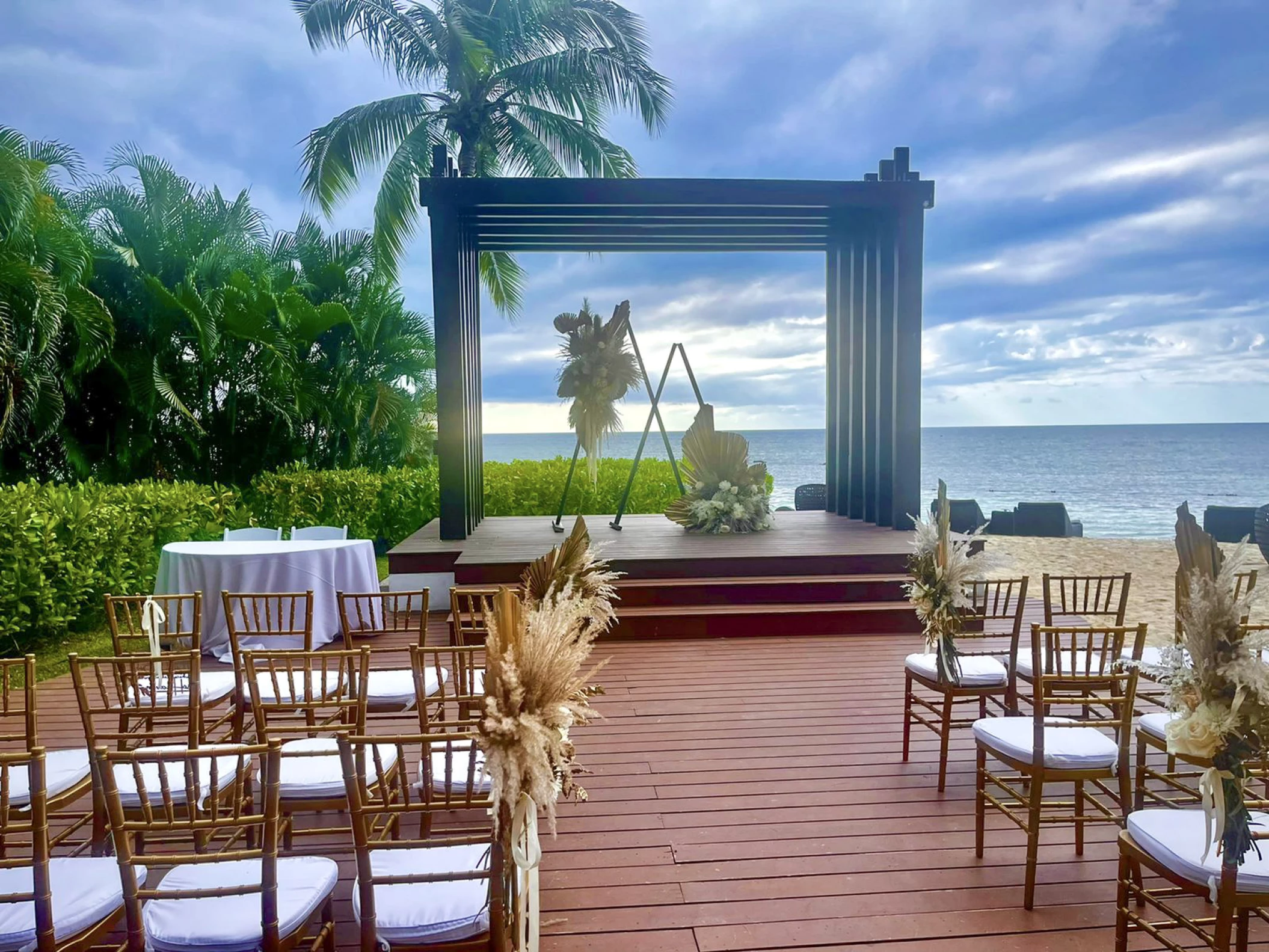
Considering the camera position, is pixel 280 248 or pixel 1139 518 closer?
pixel 280 248

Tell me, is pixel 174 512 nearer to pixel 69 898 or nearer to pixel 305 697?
pixel 305 697

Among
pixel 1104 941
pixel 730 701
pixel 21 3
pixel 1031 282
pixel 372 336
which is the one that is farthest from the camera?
pixel 1031 282

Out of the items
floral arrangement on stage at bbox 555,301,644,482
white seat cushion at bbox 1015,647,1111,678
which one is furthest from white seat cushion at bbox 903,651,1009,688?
floral arrangement on stage at bbox 555,301,644,482

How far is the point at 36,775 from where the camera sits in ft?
5.46

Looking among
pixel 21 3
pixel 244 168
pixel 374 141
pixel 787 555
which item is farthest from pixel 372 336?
pixel 244 168

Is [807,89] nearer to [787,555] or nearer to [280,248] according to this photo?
[280,248]

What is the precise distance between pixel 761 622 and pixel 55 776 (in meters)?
4.70

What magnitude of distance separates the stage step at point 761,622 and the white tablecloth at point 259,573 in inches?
85.6

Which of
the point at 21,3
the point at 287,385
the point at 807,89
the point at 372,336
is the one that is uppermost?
the point at 807,89

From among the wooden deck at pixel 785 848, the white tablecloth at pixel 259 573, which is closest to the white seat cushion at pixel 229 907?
the wooden deck at pixel 785 848

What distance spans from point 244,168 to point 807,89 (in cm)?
2985

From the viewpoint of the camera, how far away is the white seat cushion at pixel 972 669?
354 centimetres

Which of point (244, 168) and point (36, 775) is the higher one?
point (244, 168)

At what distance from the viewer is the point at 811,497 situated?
12188 mm
